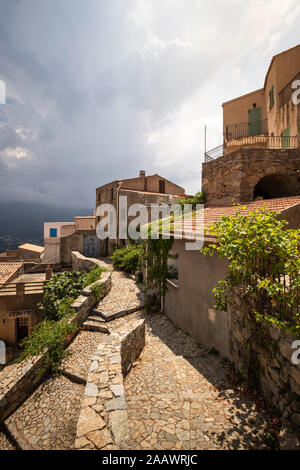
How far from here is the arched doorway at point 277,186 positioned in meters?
10.4

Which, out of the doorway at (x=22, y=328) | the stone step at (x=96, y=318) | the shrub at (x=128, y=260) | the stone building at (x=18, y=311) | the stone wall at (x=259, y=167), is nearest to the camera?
the stone step at (x=96, y=318)

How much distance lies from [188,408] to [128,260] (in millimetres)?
12000

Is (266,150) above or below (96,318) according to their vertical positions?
above

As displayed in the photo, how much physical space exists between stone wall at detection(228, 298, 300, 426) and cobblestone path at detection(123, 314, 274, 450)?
0.43 m

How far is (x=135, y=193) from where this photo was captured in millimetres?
20172

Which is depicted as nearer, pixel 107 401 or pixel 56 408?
pixel 107 401

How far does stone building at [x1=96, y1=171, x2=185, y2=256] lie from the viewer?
20.2 meters

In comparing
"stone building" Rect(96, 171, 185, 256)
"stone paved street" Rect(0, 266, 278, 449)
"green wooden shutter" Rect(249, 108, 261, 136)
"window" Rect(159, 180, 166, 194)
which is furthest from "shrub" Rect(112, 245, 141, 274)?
"green wooden shutter" Rect(249, 108, 261, 136)

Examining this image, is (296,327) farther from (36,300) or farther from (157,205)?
(157,205)

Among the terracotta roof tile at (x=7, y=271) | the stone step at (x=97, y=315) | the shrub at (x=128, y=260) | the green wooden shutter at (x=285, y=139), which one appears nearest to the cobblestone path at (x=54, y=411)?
the stone step at (x=97, y=315)

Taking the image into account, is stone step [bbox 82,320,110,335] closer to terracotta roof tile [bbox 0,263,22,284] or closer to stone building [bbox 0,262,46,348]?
stone building [bbox 0,262,46,348]

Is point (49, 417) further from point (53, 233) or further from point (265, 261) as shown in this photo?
point (53, 233)

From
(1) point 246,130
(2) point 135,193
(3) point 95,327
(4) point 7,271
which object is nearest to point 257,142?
(1) point 246,130

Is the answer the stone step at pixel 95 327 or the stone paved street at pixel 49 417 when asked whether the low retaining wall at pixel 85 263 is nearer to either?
the stone step at pixel 95 327
